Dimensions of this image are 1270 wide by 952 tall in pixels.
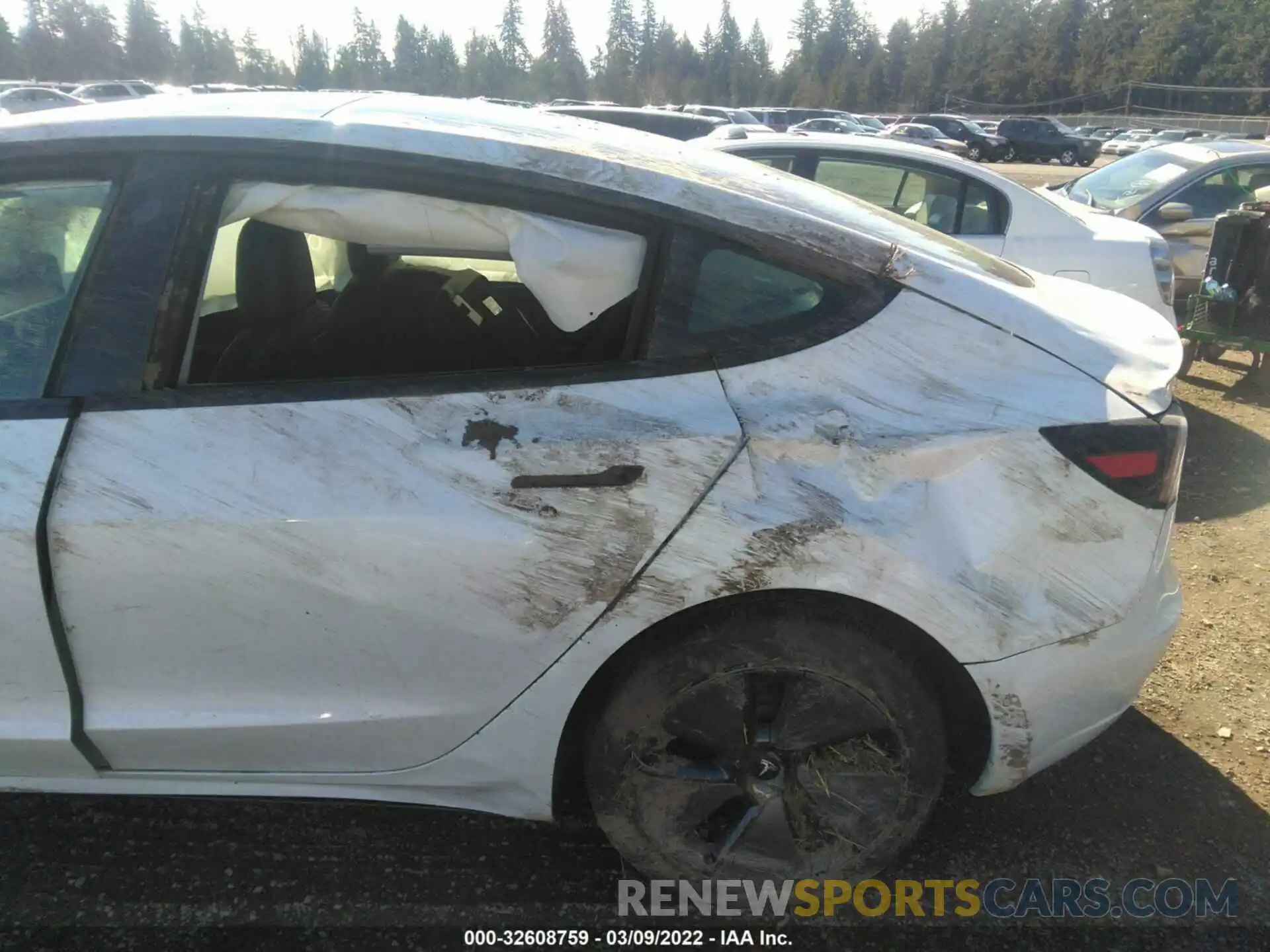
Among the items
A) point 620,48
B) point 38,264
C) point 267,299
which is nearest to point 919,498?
point 267,299

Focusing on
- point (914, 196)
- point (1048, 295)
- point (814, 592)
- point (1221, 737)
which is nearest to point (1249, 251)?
point (914, 196)

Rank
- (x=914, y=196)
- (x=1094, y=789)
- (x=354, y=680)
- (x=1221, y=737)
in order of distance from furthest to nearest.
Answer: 1. (x=914, y=196)
2. (x=1221, y=737)
3. (x=1094, y=789)
4. (x=354, y=680)

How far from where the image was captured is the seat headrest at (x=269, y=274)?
84.1 inches

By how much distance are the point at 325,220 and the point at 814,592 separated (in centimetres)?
125

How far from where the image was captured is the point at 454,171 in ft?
5.97

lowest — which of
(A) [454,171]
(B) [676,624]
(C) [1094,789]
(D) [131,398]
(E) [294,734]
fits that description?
(C) [1094,789]

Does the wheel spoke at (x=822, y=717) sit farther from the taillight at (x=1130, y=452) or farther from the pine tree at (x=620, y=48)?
the pine tree at (x=620, y=48)

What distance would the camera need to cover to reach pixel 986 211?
18.1 ft

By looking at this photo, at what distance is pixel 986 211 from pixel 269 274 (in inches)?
180

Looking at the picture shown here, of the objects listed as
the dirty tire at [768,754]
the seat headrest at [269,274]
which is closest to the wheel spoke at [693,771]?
the dirty tire at [768,754]

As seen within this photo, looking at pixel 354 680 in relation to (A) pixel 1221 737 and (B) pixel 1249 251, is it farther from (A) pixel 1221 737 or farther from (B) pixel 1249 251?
(B) pixel 1249 251

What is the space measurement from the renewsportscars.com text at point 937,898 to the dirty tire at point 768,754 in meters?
0.05

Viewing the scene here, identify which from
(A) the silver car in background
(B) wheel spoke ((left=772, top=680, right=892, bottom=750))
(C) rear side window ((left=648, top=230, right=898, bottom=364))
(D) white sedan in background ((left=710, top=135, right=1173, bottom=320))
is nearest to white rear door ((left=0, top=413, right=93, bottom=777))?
(C) rear side window ((left=648, top=230, right=898, bottom=364))

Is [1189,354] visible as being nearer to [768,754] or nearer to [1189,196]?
[1189,196]
